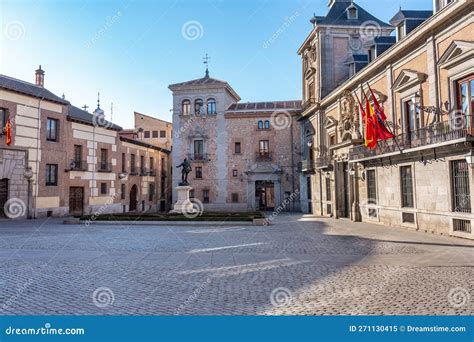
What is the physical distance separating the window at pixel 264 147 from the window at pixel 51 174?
17.9 metres

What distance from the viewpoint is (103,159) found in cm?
3161

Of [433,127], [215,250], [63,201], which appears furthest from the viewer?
[63,201]

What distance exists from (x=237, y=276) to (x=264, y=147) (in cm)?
2823

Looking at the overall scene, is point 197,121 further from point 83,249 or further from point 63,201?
point 83,249

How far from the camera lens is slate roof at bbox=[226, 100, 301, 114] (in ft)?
118

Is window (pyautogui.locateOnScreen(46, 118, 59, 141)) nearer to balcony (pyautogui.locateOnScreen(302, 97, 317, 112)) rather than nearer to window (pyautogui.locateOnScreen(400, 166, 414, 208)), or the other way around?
balcony (pyautogui.locateOnScreen(302, 97, 317, 112))

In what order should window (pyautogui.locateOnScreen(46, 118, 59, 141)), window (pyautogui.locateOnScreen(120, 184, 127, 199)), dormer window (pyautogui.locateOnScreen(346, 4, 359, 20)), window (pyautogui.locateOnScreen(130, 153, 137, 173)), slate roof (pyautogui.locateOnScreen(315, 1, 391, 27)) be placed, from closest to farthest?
window (pyautogui.locateOnScreen(46, 118, 59, 141)) < slate roof (pyautogui.locateOnScreen(315, 1, 391, 27)) < dormer window (pyautogui.locateOnScreen(346, 4, 359, 20)) < window (pyautogui.locateOnScreen(120, 184, 127, 199)) < window (pyautogui.locateOnScreen(130, 153, 137, 173))

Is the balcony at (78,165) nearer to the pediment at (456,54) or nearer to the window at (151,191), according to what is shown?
the window at (151,191)

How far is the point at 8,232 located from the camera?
16188 mm

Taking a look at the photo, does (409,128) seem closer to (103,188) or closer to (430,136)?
(430,136)

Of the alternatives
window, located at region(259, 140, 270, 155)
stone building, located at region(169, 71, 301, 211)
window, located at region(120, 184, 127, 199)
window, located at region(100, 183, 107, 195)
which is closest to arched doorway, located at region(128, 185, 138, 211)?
window, located at region(120, 184, 127, 199)

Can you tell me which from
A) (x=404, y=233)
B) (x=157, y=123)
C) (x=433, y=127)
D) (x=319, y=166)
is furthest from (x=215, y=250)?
(x=157, y=123)

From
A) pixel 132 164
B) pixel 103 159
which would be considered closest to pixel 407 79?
pixel 103 159

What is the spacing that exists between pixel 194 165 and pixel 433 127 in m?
24.5
